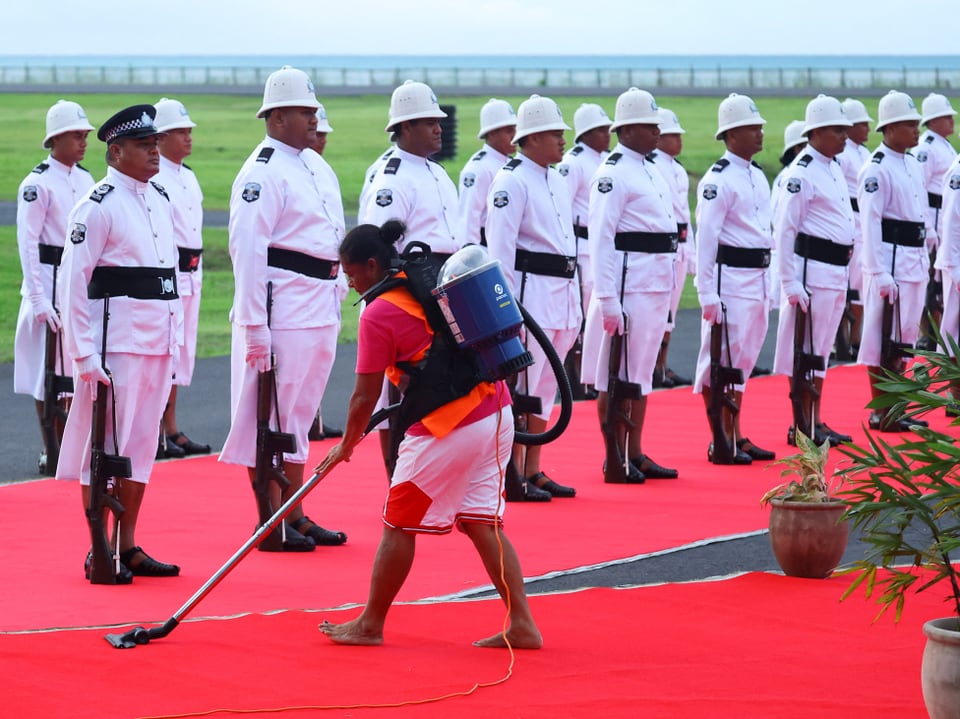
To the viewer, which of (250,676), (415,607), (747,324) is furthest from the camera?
(747,324)

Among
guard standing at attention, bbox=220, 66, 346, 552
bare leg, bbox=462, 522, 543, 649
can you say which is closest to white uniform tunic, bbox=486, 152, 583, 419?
guard standing at attention, bbox=220, 66, 346, 552

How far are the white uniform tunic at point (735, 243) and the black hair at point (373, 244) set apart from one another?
4.69 metres

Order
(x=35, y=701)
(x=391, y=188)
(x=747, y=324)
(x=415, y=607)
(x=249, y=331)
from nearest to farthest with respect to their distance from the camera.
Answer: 1. (x=35, y=701)
2. (x=415, y=607)
3. (x=249, y=331)
4. (x=391, y=188)
5. (x=747, y=324)

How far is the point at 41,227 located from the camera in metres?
9.88

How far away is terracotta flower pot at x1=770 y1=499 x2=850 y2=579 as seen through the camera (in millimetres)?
7082

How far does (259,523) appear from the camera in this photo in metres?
8.14

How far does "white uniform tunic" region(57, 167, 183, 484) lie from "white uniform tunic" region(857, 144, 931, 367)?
6.00m

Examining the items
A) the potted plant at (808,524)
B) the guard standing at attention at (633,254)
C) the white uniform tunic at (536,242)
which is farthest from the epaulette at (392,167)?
the potted plant at (808,524)

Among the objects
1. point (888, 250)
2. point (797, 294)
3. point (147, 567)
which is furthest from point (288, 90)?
point (888, 250)

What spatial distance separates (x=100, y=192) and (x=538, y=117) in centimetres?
325

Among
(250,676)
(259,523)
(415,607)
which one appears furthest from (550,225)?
(250,676)

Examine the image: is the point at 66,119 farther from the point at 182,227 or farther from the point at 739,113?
the point at 739,113

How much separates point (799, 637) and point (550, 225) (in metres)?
3.93

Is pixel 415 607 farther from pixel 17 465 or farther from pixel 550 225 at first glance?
pixel 17 465
